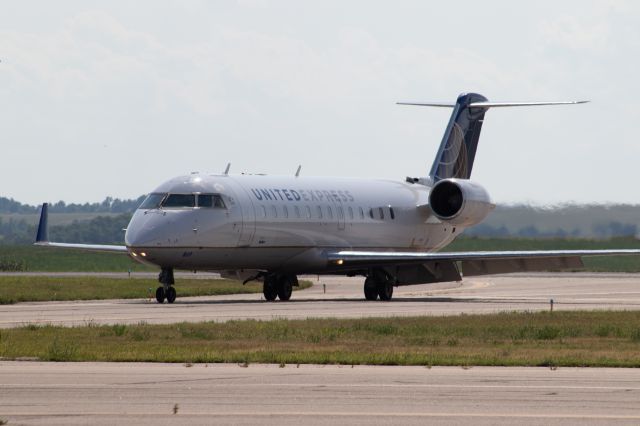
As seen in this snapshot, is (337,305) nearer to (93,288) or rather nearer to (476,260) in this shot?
(476,260)

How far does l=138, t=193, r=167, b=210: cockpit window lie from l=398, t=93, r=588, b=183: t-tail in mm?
14823

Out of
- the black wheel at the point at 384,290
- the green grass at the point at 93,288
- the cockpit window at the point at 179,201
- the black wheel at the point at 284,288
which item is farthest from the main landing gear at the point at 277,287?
the cockpit window at the point at 179,201

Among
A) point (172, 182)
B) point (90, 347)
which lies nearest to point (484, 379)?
point (90, 347)

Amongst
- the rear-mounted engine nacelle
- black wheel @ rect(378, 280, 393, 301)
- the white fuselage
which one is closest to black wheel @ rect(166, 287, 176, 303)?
the white fuselage

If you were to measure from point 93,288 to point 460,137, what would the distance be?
1440 cm

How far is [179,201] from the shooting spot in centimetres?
4038

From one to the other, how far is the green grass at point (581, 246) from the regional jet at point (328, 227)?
2652cm

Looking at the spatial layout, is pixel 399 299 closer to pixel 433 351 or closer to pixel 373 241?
pixel 373 241

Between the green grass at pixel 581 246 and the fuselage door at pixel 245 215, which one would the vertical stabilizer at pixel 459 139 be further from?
the green grass at pixel 581 246


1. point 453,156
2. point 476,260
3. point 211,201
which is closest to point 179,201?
point 211,201

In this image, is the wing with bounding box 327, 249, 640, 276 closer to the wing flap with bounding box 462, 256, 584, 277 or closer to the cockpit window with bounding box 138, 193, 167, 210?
the wing flap with bounding box 462, 256, 584, 277

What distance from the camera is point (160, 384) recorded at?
58.2ft

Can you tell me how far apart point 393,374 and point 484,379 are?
132cm

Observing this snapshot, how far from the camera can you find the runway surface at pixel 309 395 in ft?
47.6
